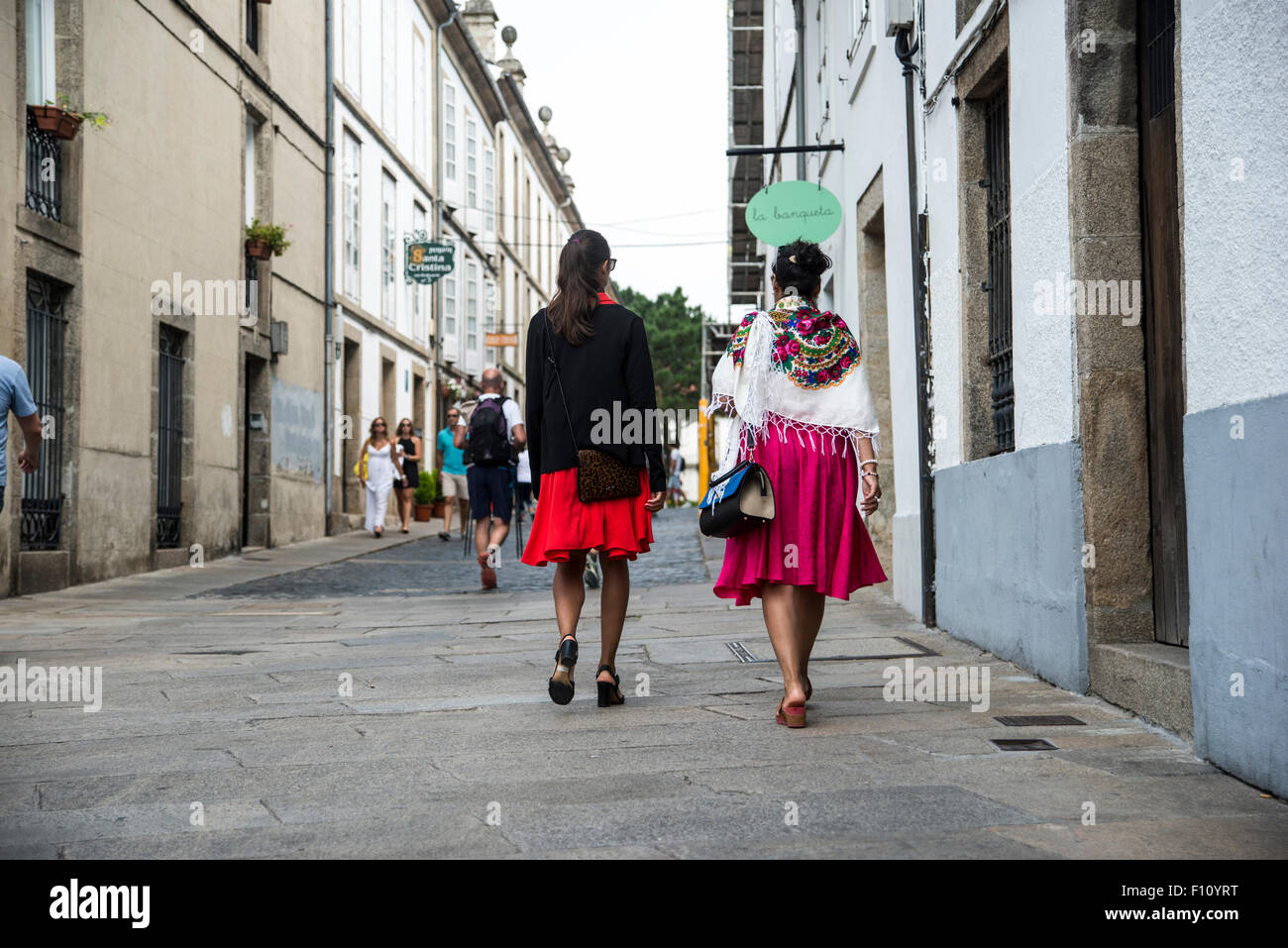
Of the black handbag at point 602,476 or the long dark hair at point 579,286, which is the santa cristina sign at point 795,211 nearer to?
the long dark hair at point 579,286

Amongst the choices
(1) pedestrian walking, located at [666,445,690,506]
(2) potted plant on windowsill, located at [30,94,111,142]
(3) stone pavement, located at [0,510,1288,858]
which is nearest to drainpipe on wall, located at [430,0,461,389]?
(1) pedestrian walking, located at [666,445,690,506]

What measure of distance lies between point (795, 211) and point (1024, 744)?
677cm

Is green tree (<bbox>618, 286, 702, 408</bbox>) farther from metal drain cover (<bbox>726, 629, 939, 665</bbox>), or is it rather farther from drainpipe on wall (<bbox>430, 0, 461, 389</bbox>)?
metal drain cover (<bbox>726, 629, 939, 665</bbox>)

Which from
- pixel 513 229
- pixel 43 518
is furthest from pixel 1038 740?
pixel 513 229

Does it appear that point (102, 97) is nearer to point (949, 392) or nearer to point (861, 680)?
point (949, 392)

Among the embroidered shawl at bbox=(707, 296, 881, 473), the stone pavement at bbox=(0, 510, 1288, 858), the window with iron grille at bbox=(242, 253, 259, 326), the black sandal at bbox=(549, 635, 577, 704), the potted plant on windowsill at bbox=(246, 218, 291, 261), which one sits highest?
the potted plant on windowsill at bbox=(246, 218, 291, 261)

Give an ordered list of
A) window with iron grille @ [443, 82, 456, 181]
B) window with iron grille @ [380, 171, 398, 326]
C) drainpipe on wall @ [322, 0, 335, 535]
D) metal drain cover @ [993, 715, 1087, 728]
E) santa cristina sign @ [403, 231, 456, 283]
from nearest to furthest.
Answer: metal drain cover @ [993, 715, 1087, 728] → drainpipe on wall @ [322, 0, 335, 535] → window with iron grille @ [380, 171, 398, 326] → santa cristina sign @ [403, 231, 456, 283] → window with iron grille @ [443, 82, 456, 181]

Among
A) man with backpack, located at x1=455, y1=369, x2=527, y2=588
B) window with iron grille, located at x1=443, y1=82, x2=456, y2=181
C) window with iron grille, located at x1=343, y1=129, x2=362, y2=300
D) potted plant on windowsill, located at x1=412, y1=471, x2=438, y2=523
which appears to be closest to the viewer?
man with backpack, located at x1=455, y1=369, x2=527, y2=588

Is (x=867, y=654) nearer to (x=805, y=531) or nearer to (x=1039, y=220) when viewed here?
(x=805, y=531)

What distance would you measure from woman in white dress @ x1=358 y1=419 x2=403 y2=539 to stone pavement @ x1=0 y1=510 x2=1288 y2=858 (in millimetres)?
11573

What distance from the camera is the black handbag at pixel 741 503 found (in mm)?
5141

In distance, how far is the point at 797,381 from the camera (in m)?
5.36

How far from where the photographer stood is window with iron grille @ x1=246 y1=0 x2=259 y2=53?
18000 millimetres
